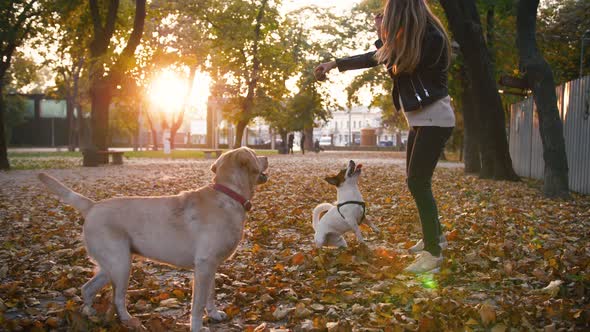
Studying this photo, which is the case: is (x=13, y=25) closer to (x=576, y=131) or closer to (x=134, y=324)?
(x=576, y=131)

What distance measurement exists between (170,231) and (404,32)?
258cm

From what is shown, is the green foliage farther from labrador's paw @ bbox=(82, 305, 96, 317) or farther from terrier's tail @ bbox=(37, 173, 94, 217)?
labrador's paw @ bbox=(82, 305, 96, 317)

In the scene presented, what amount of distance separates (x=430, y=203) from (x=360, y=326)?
5.77 ft

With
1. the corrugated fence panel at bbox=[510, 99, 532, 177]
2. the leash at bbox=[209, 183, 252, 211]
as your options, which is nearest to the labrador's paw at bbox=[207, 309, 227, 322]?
the leash at bbox=[209, 183, 252, 211]

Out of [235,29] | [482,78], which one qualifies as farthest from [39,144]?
[482,78]

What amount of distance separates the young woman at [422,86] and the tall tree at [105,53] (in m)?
16.5

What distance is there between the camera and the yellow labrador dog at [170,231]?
11.2ft

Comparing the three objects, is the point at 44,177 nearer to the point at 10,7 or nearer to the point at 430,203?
the point at 430,203

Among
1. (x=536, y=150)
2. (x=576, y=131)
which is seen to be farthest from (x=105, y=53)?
(x=576, y=131)

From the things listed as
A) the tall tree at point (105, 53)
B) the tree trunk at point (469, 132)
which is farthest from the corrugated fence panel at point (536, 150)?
the tall tree at point (105, 53)

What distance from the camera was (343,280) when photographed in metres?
4.74

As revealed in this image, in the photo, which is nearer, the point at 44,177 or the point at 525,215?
the point at 44,177

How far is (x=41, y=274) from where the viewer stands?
498 cm

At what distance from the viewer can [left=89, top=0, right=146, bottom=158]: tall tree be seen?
1992 centimetres
